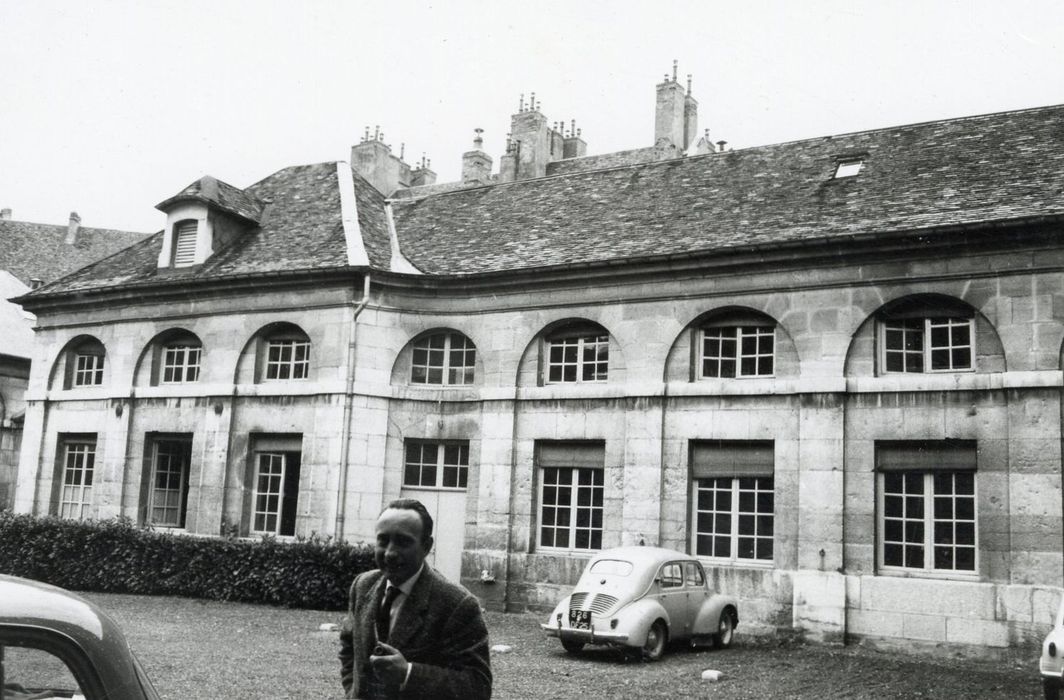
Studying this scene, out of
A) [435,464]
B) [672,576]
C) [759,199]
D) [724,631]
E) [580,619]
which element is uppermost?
[759,199]

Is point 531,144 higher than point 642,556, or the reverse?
point 531,144

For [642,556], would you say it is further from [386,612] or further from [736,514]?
[386,612]

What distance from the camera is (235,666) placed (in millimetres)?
11516

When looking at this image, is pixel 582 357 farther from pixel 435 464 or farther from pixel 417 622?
pixel 417 622

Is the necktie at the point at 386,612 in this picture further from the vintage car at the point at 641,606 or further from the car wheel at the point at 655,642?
the car wheel at the point at 655,642

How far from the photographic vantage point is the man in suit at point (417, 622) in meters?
3.77

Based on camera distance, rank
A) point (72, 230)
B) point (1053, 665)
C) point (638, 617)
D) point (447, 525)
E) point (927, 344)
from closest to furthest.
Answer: point (1053, 665)
point (638, 617)
point (927, 344)
point (447, 525)
point (72, 230)

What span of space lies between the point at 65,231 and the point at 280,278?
30406mm

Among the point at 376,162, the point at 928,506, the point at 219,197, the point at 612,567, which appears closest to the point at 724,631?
the point at 612,567

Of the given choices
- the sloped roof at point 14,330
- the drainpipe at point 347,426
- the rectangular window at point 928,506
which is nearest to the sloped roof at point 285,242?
the drainpipe at point 347,426

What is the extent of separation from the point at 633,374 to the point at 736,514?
2.99 meters

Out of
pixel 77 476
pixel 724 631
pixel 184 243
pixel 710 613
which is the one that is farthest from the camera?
pixel 77 476

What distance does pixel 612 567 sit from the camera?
1423cm

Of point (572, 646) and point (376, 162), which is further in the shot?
point (376, 162)
